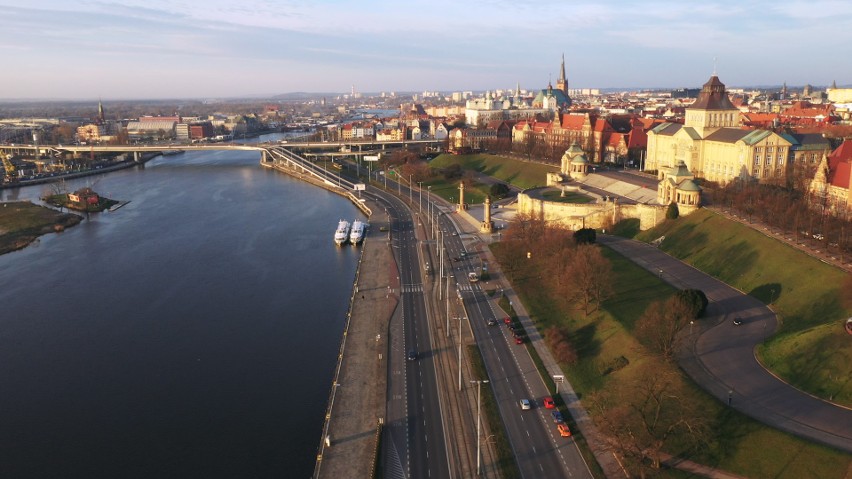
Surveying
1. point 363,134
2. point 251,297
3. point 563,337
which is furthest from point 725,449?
point 363,134

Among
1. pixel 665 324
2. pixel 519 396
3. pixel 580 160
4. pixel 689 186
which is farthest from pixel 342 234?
pixel 665 324

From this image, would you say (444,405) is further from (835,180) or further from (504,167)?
(504,167)

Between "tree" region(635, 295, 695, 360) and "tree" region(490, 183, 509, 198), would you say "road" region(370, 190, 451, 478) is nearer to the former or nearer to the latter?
"tree" region(635, 295, 695, 360)

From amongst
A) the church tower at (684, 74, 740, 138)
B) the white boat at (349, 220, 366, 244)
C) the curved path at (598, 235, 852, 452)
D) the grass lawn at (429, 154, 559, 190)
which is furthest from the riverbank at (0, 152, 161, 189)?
the curved path at (598, 235, 852, 452)

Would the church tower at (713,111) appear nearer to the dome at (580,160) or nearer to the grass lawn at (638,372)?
the dome at (580,160)

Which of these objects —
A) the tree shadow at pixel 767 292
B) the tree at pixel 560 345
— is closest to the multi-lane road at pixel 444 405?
the tree at pixel 560 345

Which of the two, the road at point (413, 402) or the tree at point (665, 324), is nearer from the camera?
the road at point (413, 402)
